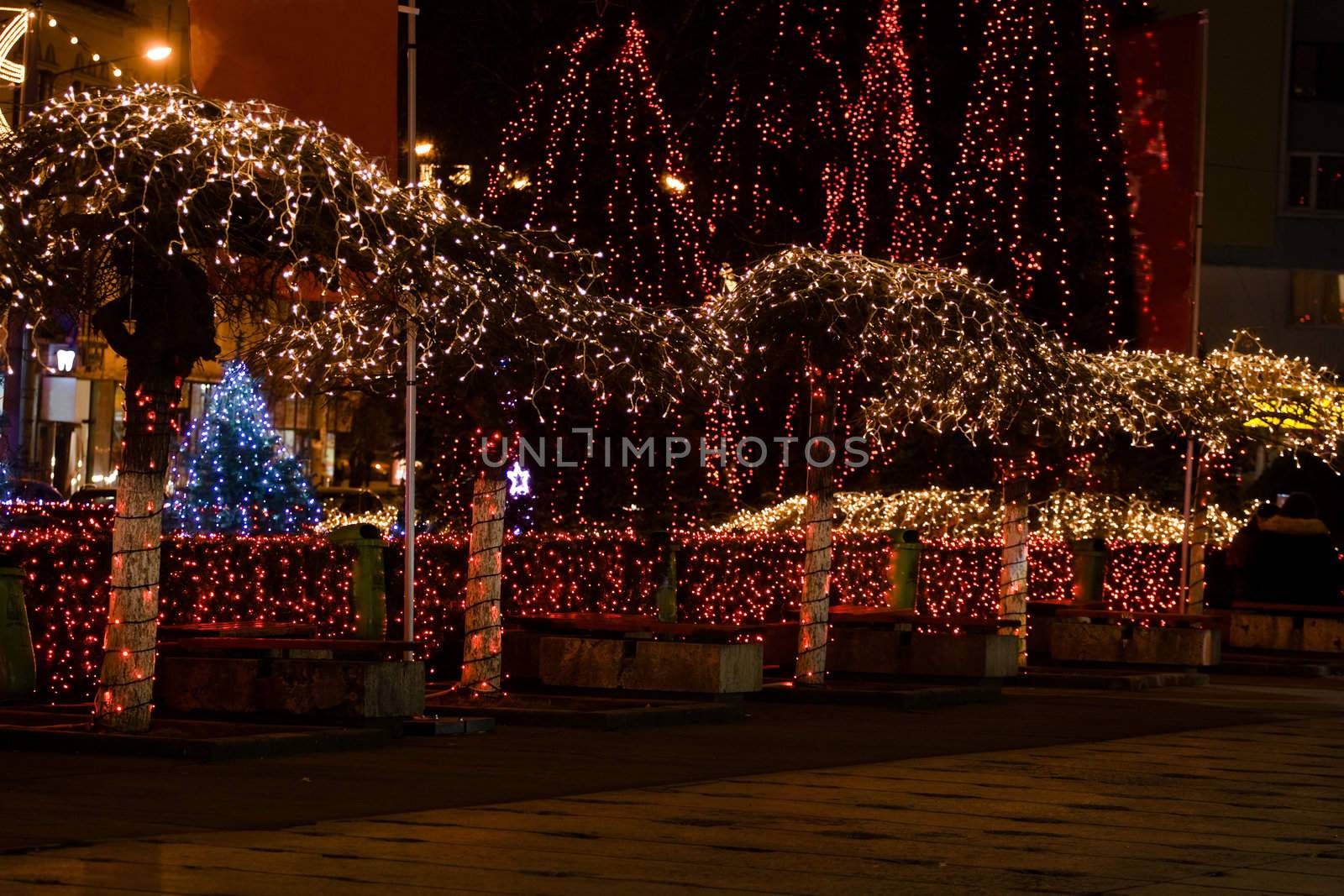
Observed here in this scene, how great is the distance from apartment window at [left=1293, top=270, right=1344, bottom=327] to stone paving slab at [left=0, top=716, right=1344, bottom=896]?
1798 inches

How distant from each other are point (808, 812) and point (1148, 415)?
1153 cm

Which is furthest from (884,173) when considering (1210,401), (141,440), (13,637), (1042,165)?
(141,440)

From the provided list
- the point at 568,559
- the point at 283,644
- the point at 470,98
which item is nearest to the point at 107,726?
the point at 283,644

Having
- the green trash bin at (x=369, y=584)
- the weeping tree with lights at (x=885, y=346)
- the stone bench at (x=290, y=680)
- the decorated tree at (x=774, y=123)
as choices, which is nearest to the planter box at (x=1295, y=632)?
the decorated tree at (x=774, y=123)

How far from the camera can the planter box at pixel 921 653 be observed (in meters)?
20.9

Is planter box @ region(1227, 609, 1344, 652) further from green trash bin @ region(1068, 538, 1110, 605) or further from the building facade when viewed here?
the building facade

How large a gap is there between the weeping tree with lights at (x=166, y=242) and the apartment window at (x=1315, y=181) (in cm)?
4604

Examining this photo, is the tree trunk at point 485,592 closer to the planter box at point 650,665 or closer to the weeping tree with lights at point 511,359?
the weeping tree with lights at point 511,359

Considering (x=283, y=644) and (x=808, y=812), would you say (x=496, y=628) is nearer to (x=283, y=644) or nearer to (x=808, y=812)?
(x=283, y=644)

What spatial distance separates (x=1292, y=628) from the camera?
28.1 meters

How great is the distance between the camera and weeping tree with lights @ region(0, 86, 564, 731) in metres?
12.9

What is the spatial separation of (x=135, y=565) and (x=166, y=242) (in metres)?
2.09

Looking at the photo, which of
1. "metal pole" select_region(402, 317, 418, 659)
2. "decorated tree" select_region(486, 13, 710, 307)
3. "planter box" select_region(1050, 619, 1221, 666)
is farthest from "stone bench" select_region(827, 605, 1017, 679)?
"decorated tree" select_region(486, 13, 710, 307)

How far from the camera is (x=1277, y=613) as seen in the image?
28.3 meters
